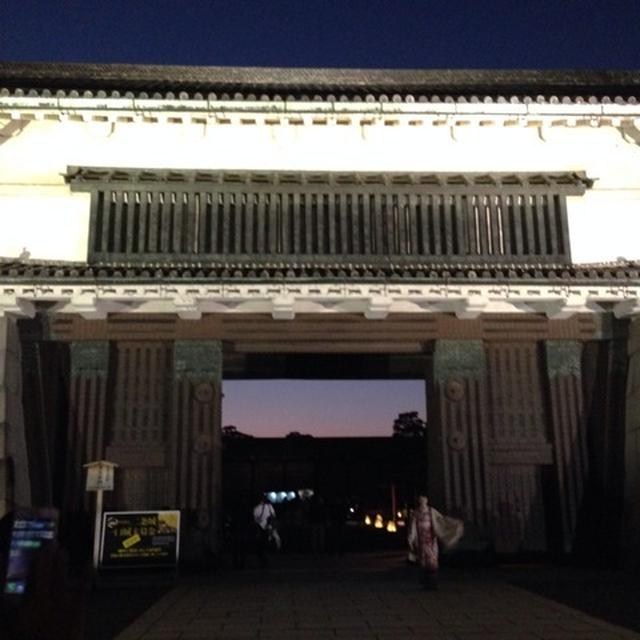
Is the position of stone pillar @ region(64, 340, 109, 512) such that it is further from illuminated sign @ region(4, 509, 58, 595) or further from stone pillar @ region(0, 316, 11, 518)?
illuminated sign @ region(4, 509, 58, 595)

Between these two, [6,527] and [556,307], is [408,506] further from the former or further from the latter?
[6,527]

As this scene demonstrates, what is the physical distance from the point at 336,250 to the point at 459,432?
4.38m

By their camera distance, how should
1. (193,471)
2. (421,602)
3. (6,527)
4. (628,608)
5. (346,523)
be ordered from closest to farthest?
(6,527)
(628,608)
(421,602)
(193,471)
(346,523)

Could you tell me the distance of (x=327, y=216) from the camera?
47.1 ft

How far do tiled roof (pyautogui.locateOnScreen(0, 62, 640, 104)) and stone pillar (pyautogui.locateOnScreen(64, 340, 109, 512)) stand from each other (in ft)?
16.2

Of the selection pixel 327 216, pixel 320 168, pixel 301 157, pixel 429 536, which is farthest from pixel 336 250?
pixel 429 536

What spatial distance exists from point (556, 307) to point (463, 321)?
1867mm

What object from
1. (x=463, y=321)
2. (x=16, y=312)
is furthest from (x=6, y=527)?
(x=463, y=321)

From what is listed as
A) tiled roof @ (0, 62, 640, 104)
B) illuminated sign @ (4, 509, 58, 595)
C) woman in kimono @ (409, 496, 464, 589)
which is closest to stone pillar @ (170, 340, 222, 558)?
woman in kimono @ (409, 496, 464, 589)

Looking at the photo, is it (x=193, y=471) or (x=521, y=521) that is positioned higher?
(x=193, y=471)

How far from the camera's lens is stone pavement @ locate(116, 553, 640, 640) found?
838 cm

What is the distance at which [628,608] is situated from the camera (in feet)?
32.2

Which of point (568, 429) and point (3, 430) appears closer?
point (3, 430)

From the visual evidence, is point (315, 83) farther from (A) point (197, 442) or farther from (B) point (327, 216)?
(A) point (197, 442)
